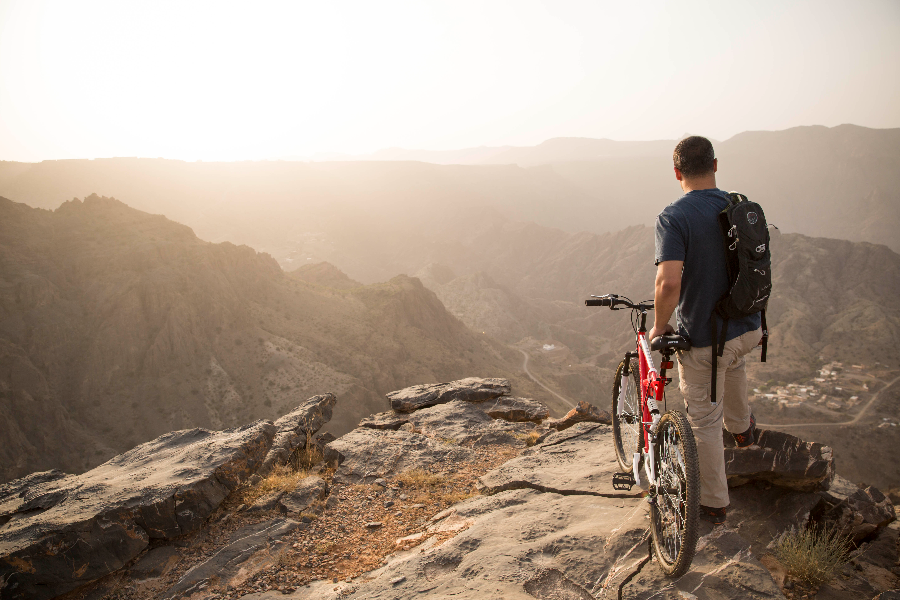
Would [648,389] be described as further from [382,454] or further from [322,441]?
[322,441]

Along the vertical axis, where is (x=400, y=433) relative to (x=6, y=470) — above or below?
above

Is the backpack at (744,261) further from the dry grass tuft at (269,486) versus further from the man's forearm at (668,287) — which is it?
the dry grass tuft at (269,486)

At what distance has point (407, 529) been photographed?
205 inches

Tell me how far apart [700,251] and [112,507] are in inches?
249

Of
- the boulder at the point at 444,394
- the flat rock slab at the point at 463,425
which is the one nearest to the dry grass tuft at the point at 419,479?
the flat rock slab at the point at 463,425

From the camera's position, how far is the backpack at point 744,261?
2881 millimetres

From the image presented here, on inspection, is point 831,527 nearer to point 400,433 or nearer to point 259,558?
point 259,558

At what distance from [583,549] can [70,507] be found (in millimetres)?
5573

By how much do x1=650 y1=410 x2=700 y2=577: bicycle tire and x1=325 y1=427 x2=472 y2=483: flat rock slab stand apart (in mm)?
4605

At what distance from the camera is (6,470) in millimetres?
20969

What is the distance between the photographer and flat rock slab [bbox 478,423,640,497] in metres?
5.01

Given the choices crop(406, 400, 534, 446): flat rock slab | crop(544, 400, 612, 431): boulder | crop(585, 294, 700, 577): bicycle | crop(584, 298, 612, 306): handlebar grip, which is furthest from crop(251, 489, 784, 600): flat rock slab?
crop(544, 400, 612, 431): boulder

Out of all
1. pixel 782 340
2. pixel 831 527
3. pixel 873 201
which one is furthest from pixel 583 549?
pixel 873 201

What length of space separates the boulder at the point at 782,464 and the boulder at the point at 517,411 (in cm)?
678
